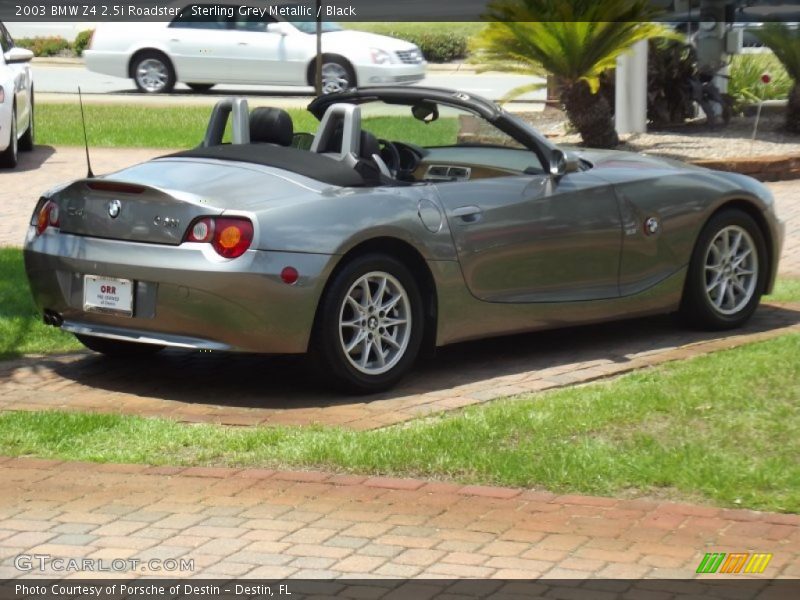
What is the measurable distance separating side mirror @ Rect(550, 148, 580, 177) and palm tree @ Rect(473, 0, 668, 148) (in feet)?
26.5

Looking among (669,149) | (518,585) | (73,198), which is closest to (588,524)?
(518,585)

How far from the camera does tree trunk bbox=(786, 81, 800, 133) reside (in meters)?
18.0

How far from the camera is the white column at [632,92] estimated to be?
58.2ft

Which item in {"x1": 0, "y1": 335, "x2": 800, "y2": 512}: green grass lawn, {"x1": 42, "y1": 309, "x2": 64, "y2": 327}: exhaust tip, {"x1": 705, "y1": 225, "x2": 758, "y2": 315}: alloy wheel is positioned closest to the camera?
{"x1": 0, "y1": 335, "x2": 800, "y2": 512}: green grass lawn

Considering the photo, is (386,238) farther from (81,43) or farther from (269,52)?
(81,43)

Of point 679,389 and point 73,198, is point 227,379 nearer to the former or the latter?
point 73,198

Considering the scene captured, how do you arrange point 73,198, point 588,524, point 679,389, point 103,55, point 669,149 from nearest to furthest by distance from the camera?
point 588,524
point 679,389
point 73,198
point 669,149
point 103,55

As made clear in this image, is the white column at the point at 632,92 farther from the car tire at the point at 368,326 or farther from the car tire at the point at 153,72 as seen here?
the car tire at the point at 368,326

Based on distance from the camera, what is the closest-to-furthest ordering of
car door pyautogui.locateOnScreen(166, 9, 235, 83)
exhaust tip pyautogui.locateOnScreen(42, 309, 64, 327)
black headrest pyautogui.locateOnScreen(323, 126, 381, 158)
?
exhaust tip pyautogui.locateOnScreen(42, 309, 64, 327)
black headrest pyautogui.locateOnScreen(323, 126, 381, 158)
car door pyautogui.locateOnScreen(166, 9, 235, 83)

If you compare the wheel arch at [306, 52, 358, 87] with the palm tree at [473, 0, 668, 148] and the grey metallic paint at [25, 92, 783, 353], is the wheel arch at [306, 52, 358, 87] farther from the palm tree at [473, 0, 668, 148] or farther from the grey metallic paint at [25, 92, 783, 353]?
the grey metallic paint at [25, 92, 783, 353]

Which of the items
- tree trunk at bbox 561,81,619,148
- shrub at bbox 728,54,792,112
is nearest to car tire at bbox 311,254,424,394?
tree trunk at bbox 561,81,619,148

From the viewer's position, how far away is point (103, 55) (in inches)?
1029

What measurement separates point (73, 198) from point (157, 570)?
317 centimetres

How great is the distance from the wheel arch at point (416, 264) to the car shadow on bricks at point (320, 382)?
0.27 metres
